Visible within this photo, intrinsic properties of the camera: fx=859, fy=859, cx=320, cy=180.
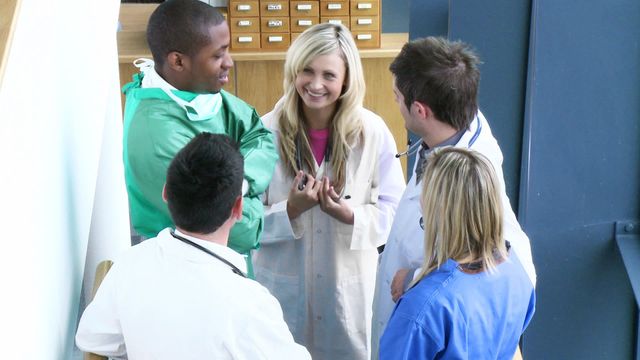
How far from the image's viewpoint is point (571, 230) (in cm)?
336

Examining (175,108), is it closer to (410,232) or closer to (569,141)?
(410,232)

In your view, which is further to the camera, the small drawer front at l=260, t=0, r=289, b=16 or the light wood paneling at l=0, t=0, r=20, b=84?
the small drawer front at l=260, t=0, r=289, b=16

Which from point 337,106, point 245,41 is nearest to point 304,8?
point 245,41

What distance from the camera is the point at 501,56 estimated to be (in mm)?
3332

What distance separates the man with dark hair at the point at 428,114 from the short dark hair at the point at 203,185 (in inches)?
30.8

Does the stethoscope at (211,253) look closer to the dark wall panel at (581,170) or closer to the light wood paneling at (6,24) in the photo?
the light wood paneling at (6,24)

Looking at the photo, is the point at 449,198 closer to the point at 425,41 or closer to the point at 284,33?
the point at 425,41

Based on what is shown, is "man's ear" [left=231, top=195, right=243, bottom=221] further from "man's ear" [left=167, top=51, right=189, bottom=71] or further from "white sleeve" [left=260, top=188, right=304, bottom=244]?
"white sleeve" [left=260, top=188, right=304, bottom=244]

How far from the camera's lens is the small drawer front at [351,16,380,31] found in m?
4.22

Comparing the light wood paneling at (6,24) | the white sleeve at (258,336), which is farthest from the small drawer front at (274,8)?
the light wood paneling at (6,24)

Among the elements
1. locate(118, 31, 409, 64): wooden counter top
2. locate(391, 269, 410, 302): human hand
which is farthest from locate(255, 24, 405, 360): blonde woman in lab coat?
locate(118, 31, 409, 64): wooden counter top

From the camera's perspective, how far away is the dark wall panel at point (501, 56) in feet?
10.8

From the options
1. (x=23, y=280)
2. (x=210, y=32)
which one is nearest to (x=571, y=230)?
(x=210, y=32)

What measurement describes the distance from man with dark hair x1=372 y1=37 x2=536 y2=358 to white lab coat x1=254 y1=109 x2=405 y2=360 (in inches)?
9.9
